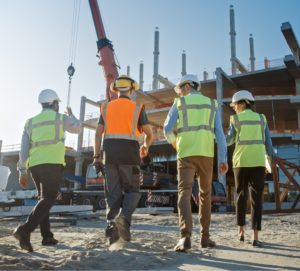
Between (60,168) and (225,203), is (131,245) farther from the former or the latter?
(225,203)

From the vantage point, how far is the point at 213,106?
3.67 metres

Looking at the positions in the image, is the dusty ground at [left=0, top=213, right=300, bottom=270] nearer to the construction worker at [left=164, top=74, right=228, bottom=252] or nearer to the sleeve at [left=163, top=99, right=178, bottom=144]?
the construction worker at [left=164, top=74, right=228, bottom=252]

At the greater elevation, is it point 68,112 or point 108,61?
point 108,61

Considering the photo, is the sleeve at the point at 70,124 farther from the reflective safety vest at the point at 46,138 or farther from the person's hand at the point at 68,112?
the person's hand at the point at 68,112

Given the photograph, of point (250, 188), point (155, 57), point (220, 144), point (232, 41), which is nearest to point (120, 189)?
point (220, 144)

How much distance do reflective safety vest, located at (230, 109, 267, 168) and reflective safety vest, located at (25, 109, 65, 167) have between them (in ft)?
6.60

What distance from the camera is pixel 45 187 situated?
11.9 ft

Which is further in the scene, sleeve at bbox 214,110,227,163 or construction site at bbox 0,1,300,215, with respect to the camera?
construction site at bbox 0,1,300,215

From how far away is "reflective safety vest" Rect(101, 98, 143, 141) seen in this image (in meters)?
3.74

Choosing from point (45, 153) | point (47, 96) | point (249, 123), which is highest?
point (47, 96)

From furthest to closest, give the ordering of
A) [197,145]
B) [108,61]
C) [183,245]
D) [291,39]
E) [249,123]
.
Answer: [291,39] → [108,61] → [249,123] → [197,145] → [183,245]

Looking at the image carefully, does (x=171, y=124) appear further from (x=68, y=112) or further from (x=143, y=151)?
(x=68, y=112)

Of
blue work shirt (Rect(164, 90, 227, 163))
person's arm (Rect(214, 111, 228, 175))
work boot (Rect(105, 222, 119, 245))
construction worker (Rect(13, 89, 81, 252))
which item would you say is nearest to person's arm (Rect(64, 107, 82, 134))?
construction worker (Rect(13, 89, 81, 252))

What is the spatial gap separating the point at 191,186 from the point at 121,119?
1.02 m
